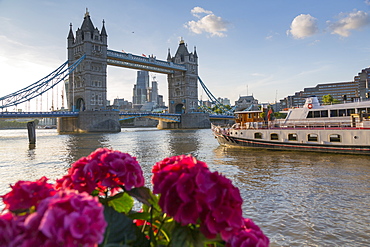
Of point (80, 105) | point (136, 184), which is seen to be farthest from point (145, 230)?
point (80, 105)

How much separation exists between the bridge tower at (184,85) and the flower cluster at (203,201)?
83340mm

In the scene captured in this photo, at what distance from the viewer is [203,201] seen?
1503 millimetres

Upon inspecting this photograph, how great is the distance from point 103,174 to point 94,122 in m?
57.9

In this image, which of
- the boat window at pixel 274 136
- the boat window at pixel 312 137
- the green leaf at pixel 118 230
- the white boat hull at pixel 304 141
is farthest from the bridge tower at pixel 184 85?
the green leaf at pixel 118 230

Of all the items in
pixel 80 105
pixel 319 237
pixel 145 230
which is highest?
pixel 80 105

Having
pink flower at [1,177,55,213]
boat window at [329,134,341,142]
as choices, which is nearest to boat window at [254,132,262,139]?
boat window at [329,134,341,142]

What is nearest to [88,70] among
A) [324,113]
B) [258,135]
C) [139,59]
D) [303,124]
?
[139,59]

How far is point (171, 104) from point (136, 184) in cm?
8705

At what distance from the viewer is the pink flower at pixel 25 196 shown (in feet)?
4.62

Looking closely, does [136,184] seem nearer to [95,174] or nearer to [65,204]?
[95,174]

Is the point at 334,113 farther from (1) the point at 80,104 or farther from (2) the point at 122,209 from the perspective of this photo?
(1) the point at 80,104

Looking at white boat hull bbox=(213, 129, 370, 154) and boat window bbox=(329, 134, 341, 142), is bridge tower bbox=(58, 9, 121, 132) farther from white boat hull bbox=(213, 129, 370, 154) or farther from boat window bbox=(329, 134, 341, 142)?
boat window bbox=(329, 134, 341, 142)

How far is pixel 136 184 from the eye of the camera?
1799 mm

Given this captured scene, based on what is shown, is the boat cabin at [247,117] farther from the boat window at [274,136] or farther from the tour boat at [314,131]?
the boat window at [274,136]
